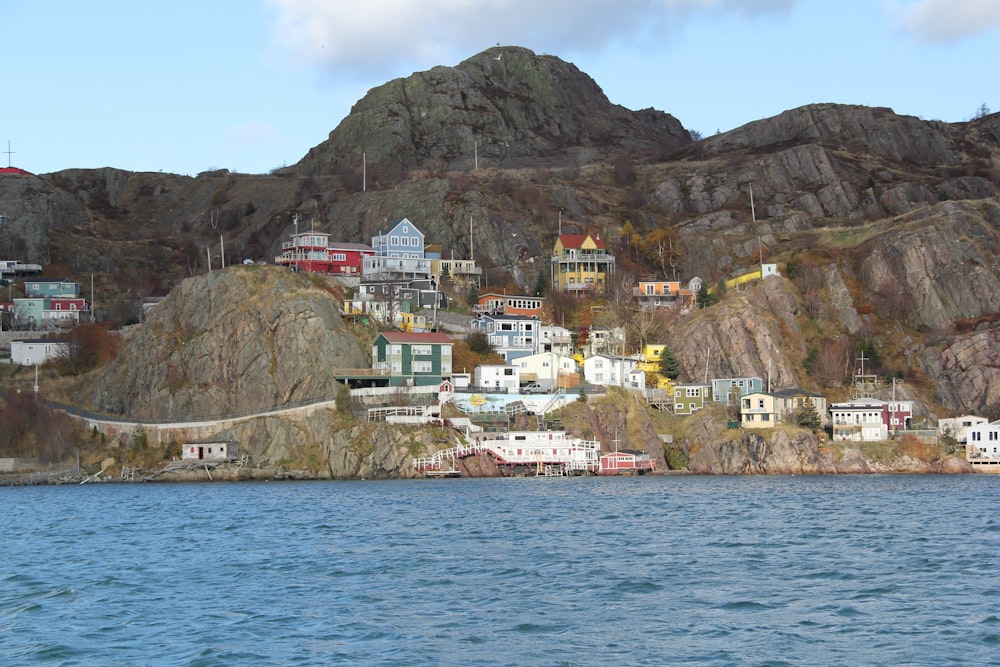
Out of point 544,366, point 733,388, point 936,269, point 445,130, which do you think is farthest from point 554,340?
point 445,130

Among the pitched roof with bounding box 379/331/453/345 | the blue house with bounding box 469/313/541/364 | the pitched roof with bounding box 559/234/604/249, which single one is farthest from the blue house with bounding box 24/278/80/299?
the pitched roof with bounding box 559/234/604/249

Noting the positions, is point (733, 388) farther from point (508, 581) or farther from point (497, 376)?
point (508, 581)

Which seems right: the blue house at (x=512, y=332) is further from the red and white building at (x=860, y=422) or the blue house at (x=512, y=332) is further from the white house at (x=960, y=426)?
the white house at (x=960, y=426)

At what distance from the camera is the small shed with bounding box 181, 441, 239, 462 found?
Result: 325ft

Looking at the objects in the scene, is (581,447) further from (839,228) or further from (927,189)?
(927,189)

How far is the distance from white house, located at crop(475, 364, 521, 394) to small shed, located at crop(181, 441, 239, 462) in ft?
72.5

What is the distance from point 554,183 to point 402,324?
54.2 m

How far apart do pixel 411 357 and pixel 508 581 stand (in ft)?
211

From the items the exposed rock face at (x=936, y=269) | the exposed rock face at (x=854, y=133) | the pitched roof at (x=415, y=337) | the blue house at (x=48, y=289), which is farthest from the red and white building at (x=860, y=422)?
the blue house at (x=48, y=289)

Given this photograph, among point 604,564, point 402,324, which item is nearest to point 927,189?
point 402,324

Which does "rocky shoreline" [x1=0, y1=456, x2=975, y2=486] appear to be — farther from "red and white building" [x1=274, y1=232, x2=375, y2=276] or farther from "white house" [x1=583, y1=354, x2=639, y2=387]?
"red and white building" [x1=274, y1=232, x2=375, y2=276]

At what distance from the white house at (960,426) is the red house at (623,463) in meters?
26.1

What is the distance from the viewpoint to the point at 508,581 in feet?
144

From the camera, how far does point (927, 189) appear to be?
156875 millimetres
